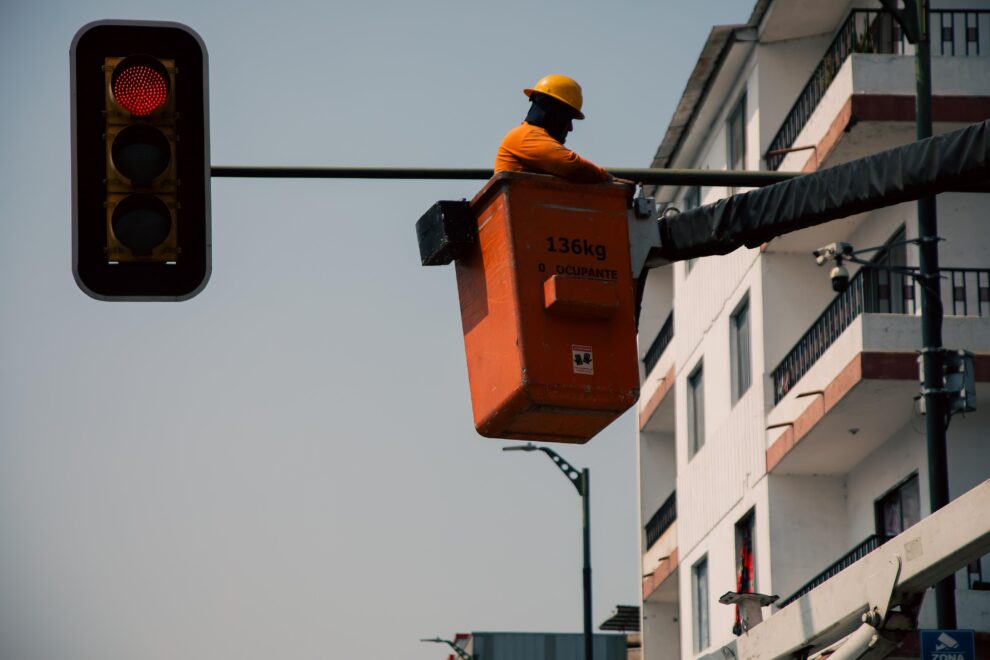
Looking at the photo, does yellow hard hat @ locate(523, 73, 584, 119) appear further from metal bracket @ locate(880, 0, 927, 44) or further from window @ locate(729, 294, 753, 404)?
window @ locate(729, 294, 753, 404)

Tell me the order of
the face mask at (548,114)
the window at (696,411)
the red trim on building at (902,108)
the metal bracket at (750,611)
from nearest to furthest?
1. the face mask at (548,114)
2. the metal bracket at (750,611)
3. the red trim on building at (902,108)
4. the window at (696,411)

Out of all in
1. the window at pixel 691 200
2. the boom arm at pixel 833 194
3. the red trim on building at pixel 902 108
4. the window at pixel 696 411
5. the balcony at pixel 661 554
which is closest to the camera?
the boom arm at pixel 833 194

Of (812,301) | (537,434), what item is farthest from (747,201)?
(812,301)

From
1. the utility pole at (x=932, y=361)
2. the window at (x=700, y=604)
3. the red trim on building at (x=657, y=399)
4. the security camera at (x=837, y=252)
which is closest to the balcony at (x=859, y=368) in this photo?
the security camera at (x=837, y=252)

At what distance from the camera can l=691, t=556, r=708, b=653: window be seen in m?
36.7

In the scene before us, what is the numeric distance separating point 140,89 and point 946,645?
783 cm

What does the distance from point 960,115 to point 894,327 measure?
3.27 m

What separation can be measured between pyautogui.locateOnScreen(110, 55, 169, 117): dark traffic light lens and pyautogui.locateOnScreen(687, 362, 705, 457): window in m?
28.9

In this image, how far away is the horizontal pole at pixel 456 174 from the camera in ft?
35.7

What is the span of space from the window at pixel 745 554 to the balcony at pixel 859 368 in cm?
190

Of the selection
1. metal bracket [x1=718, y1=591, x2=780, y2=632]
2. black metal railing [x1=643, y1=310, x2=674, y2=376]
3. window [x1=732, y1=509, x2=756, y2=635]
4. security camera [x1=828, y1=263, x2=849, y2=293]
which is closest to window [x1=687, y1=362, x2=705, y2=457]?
black metal railing [x1=643, y1=310, x2=674, y2=376]

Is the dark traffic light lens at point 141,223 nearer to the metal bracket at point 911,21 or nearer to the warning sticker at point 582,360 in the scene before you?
the warning sticker at point 582,360

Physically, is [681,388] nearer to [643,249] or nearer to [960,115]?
[960,115]

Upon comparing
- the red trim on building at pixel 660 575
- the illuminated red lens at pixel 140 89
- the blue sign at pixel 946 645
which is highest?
the red trim on building at pixel 660 575
